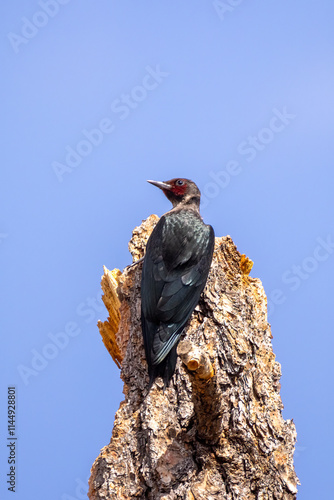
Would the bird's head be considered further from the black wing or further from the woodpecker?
the black wing

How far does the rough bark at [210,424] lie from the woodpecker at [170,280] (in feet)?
0.51

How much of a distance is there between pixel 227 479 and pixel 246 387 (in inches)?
23.8

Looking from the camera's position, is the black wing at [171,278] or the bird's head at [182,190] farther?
the bird's head at [182,190]

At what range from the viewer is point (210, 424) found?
353 centimetres

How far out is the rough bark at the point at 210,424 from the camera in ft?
11.8

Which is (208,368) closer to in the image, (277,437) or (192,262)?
(277,437)

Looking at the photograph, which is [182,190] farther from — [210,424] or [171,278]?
[210,424]

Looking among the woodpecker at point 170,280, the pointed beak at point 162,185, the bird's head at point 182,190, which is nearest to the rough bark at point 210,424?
the woodpecker at point 170,280

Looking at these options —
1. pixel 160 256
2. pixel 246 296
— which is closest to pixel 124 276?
pixel 160 256

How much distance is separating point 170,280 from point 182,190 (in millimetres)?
1419

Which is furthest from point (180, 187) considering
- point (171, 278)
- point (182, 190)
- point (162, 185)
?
point (171, 278)

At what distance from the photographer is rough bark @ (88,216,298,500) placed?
3598 mm

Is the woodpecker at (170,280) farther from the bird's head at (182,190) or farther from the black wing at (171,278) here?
the bird's head at (182,190)

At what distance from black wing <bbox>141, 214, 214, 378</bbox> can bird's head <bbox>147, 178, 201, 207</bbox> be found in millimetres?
660
